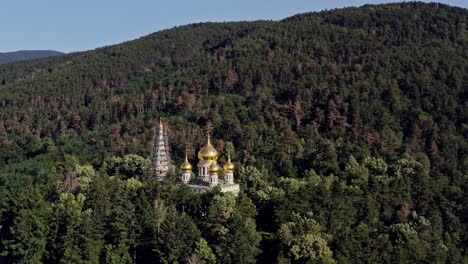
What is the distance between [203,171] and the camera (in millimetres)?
60750

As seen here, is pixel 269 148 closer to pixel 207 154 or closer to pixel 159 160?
pixel 159 160

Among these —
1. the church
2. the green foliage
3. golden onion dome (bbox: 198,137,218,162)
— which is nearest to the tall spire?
the church

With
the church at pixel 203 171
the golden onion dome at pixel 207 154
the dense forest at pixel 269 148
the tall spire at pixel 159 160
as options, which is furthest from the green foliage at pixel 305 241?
the tall spire at pixel 159 160

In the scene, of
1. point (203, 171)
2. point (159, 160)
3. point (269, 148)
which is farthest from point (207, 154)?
point (269, 148)

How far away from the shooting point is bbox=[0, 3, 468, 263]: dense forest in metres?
46.3

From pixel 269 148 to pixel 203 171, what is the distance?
52.6 feet

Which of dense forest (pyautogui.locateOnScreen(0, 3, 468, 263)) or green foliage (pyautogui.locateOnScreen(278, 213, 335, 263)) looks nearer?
green foliage (pyautogui.locateOnScreen(278, 213, 335, 263))

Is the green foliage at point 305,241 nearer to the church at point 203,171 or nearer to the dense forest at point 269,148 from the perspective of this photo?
the dense forest at point 269,148

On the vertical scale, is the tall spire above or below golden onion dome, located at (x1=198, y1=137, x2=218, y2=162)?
below

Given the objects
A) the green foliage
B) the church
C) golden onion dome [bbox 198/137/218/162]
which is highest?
golden onion dome [bbox 198/137/218/162]

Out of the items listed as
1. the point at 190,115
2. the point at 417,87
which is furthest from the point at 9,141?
the point at 417,87

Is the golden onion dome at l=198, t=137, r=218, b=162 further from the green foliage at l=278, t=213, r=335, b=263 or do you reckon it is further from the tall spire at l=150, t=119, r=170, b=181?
the green foliage at l=278, t=213, r=335, b=263

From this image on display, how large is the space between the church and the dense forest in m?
1.77

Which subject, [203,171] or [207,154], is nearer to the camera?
[207,154]
